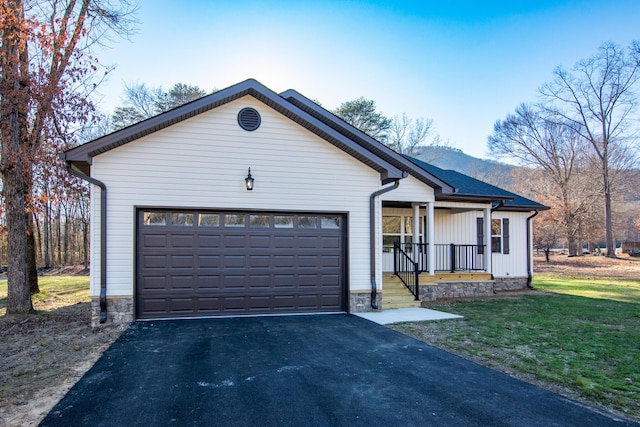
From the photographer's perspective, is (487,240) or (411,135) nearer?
(487,240)

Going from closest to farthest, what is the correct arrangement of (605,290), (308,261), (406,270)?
(308,261) → (406,270) → (605,290)

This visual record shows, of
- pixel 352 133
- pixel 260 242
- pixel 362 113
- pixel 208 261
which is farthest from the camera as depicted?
pixel 362 113

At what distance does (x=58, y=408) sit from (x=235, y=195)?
5.35 metres

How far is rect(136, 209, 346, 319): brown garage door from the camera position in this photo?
8.52m

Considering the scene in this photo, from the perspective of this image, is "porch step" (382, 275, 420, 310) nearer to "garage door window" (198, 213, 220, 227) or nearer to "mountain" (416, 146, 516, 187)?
"garage door window" (198, 213, 220, 227)

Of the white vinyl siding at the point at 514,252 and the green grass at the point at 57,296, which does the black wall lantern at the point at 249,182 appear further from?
the white vinyl siding at the point at 514,252

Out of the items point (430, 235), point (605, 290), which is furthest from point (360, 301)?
point (605, 290)

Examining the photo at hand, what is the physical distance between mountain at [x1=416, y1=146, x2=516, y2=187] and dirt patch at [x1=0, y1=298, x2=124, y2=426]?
93.2 feet

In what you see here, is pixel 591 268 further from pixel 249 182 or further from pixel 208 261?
pixel 208 261

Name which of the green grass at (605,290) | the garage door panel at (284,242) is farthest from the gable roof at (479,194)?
the garage door panel at (284,242)

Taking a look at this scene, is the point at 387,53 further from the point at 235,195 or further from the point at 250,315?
the point at 250,315

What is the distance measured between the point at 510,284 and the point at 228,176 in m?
11.1

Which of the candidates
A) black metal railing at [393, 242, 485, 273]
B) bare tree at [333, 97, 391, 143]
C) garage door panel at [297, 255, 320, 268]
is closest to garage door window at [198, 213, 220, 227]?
garage door panel at [297, 255, 320, 268]

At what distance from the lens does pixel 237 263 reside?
8.92 m
